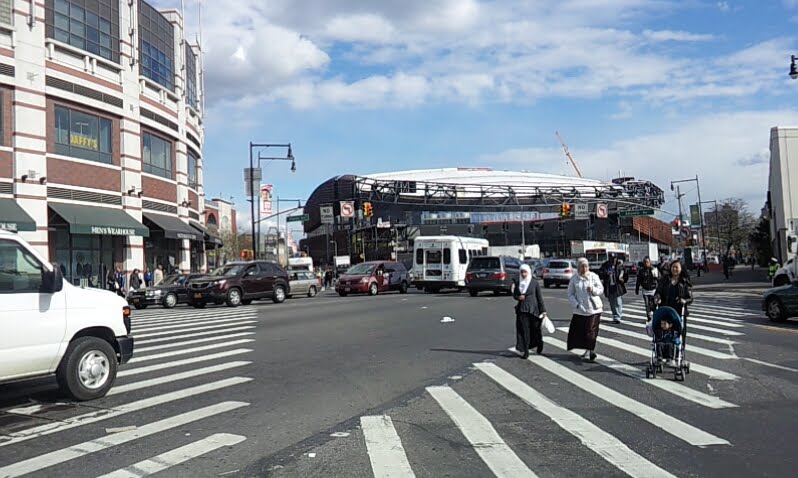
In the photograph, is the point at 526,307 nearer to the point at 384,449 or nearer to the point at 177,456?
the point at 384,449

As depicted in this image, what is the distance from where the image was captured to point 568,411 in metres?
7.64

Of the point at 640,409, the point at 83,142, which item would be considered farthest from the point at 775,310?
the point at 83,142

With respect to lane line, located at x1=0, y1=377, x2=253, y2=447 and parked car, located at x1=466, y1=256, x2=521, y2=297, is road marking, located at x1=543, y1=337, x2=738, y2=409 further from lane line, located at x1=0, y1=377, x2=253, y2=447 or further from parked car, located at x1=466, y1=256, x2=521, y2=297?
parked car, located at x1=466, y1=256, x2=521, y2=297

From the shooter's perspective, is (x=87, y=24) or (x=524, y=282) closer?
(x=524, y=282)

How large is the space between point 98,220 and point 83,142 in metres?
3.82

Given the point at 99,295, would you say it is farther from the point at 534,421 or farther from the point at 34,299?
the point at 534,421

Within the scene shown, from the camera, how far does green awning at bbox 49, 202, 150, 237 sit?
2811cm

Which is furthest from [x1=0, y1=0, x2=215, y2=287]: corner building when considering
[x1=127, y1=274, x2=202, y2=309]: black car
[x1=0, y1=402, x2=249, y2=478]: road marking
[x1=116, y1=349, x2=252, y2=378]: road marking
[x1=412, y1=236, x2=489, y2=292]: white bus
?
[x1=0, y1=402, x2=249, y2=478]: road marking

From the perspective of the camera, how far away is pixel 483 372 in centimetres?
1026

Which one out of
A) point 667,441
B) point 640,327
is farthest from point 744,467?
point 640,327

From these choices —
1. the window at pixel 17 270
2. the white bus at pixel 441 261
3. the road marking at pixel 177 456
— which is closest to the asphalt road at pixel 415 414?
the road marking at pixel 177 456

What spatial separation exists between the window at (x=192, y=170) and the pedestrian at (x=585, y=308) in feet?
118

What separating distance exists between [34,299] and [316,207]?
12331 cm

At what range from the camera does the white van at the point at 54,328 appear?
749 cm
